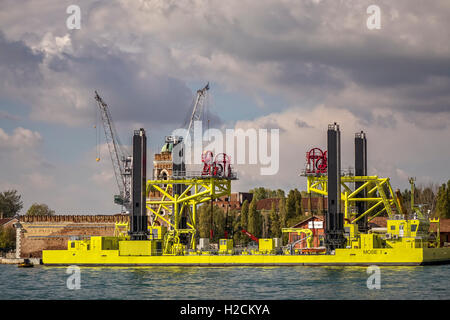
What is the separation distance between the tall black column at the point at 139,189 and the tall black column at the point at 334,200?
2157cm

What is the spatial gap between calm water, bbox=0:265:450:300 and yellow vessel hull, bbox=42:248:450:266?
1.68 m

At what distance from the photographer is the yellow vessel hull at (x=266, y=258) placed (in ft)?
253

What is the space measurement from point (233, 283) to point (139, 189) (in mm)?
23644

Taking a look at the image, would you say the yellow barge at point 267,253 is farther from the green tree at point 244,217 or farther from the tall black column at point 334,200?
the green tree at point 244,217

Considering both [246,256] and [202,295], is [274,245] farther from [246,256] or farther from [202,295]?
[202,295]

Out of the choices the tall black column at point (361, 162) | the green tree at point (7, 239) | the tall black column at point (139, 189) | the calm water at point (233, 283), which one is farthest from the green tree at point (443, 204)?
the green tree at point (7, 239)

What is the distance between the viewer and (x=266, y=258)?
81.2 meters

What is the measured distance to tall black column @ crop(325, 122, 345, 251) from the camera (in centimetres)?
7944

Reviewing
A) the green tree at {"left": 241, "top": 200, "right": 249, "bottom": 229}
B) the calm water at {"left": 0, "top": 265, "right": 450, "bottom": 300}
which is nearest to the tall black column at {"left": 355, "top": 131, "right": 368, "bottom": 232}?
the calm water at {"left": 0, "top": 265, "right": 450, "bottom": 300}

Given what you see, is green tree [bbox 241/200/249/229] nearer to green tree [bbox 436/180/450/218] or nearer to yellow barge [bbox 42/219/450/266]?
green tree [bbox 436/180/450/218]

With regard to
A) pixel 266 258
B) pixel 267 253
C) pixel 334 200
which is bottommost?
pixel 266 258

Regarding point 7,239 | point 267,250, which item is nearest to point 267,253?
point 267,250

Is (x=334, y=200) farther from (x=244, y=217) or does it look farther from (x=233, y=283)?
(x=244, y=217)
